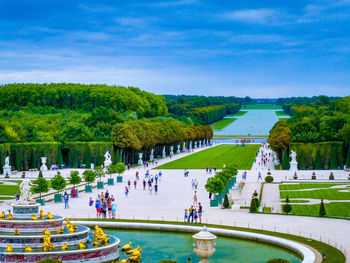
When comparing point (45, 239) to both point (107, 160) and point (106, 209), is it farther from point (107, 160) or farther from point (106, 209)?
point (107, 160)

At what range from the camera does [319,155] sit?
86688 mm

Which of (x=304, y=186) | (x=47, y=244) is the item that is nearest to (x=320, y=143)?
(x=304, y=186)

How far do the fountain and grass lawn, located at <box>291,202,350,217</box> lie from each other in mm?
17974

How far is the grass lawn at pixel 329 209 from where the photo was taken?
4544cm

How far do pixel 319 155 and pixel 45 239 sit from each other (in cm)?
6184

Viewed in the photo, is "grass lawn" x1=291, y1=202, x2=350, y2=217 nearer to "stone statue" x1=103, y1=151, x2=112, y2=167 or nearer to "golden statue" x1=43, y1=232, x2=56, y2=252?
"golden statue" x1=43, y1=232, x2=56, y2=252

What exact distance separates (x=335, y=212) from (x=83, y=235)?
68.7 feet

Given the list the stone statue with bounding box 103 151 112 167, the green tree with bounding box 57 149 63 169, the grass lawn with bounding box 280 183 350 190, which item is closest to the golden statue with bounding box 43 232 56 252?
the grass lawn with bounding box 280 183 350 190

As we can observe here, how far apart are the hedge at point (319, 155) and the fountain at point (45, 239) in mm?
56578

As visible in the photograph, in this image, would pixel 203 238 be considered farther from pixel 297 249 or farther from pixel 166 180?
pixel 166 180

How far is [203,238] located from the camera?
2500 cm

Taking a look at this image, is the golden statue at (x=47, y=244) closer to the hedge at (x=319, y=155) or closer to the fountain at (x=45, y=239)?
the fountain at (x=45, y=239)

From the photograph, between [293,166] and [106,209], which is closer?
[106,209]

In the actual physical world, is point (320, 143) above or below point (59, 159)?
above
